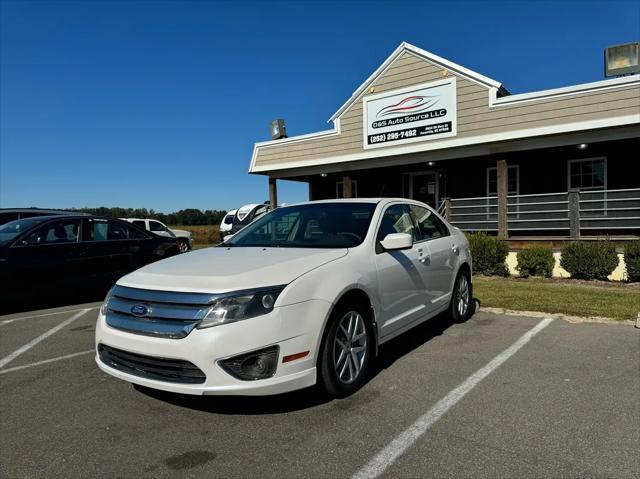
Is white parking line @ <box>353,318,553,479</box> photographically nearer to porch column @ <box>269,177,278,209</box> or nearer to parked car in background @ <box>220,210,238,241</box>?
porch column @ <box>269,177,278,209</box>

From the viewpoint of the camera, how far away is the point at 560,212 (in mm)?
13508

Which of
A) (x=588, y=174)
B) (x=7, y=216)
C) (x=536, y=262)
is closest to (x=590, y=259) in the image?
(x=536, y=262)

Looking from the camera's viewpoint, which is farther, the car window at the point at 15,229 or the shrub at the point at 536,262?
the shrub at the point at 536,262

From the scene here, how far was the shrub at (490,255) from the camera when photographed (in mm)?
11062

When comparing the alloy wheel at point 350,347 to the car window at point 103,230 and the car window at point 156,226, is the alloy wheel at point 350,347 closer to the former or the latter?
the car window at point 103,230

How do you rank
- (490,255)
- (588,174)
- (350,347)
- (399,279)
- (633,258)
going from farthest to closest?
(588,174), (490,255), (633,258), (399,279), (350,347)

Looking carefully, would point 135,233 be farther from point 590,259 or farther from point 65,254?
point 590,259

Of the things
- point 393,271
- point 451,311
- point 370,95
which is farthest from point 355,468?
point 370,95

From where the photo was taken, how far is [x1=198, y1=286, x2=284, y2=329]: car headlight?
3.20m

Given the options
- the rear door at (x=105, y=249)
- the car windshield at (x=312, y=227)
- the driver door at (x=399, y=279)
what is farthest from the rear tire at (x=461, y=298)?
the rear door at (x=105, y=249)

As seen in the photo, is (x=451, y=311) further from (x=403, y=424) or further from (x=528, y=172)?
(x=528, y=172)

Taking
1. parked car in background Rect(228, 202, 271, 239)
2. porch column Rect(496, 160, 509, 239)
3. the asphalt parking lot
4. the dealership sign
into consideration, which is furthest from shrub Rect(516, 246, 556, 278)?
parked car in background Rect(228, 202, 271, 239)

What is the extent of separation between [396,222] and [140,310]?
103 inches

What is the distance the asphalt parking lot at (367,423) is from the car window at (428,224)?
1.29 m
